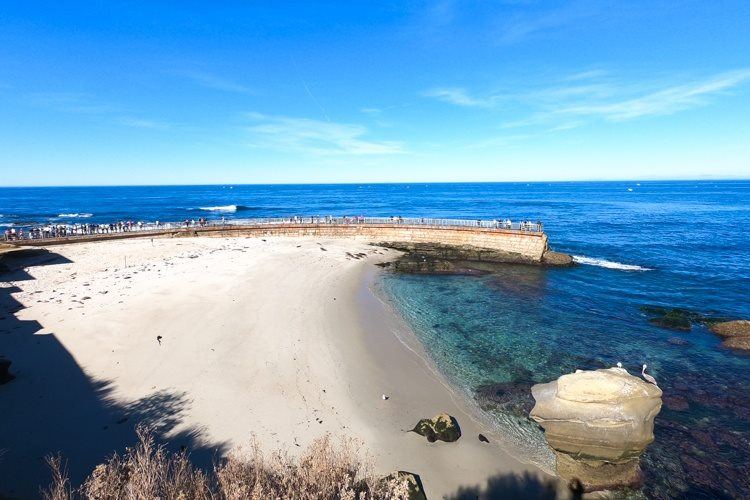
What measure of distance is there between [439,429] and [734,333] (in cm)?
2052

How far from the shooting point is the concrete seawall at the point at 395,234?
37.7 meters

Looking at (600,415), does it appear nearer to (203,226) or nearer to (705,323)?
(705,323)

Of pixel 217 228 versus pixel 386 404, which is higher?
pixel 217 228

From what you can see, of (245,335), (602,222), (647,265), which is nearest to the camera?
(245,335)

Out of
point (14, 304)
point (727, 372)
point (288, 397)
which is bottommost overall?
point (727, 372)

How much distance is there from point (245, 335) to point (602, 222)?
7397 cm

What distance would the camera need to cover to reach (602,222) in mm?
70375

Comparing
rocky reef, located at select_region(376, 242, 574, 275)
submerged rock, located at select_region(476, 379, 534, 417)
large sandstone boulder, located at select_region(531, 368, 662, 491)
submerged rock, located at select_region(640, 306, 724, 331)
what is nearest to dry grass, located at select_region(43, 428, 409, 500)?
large sandstone boulder, located at select_region(531, 368, 662, 491)

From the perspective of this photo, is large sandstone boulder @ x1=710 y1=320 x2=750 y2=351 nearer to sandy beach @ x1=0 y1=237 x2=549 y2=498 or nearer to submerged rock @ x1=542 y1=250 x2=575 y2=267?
submerged rock @ x1=542 y1=250 x2=575 y2=267

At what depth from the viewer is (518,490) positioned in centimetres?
988

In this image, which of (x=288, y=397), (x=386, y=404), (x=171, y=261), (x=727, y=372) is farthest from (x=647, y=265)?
(x=171, y=261)

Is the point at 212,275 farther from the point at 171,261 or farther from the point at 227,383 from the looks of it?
the point at 227,383

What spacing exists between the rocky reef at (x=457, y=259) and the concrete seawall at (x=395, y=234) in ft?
1.39

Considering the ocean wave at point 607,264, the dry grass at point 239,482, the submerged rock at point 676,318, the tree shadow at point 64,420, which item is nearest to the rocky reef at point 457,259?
the ocean wave at point 607,264
